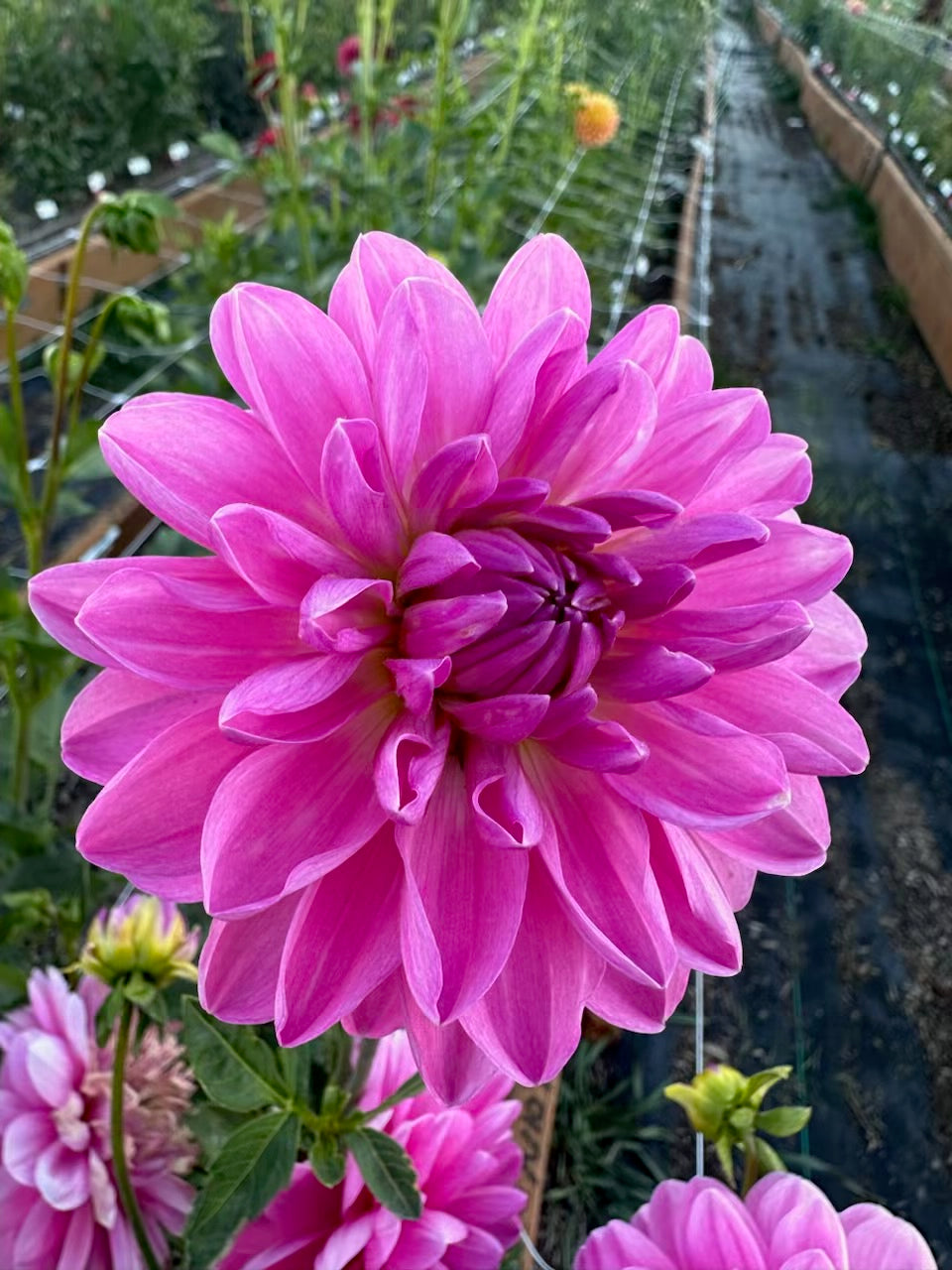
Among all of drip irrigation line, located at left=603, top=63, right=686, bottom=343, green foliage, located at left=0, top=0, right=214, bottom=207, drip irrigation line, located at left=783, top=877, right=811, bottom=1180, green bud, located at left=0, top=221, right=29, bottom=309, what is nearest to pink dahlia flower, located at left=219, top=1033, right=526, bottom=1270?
green bud, located at left=0, top=221, right=29, bottom=309

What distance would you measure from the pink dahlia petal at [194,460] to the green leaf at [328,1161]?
0.36 m

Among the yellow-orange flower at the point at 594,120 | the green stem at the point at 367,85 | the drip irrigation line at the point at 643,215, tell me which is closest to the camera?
the green stem at the point at 367,85

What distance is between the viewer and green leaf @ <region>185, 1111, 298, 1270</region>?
49 cm

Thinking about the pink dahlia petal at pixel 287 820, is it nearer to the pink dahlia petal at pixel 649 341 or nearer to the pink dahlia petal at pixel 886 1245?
the pink dahlia petal at pixel 649 341

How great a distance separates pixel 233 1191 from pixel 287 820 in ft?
0.77

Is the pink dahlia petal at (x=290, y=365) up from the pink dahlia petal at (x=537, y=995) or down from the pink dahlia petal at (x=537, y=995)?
up

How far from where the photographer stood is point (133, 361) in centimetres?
290

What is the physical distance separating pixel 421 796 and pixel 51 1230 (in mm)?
390

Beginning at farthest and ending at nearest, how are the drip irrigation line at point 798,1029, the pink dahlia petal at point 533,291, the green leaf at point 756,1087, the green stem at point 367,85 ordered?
the green stem at point 367,85
the drip irrigation line at point 798,1029
the green leaf at point 756,1087
the pink dahlia petal at point 533,291

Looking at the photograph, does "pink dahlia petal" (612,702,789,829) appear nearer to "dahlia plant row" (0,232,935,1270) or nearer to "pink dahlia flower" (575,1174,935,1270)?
"dahlia plant row" (0,232,935,1270)

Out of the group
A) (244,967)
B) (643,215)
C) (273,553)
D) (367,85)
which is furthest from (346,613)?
(643,215)

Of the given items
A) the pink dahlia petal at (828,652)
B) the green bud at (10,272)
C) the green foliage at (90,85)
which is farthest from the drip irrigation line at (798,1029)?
the green foliage at (90,85)

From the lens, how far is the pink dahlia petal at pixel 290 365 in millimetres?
411

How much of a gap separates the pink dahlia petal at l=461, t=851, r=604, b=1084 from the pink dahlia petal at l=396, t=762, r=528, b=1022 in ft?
0.05
